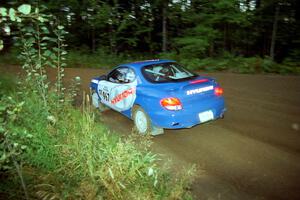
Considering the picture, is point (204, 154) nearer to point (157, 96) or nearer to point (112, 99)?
point (157, 96)

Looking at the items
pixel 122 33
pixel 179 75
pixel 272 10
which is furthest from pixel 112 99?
pixel 122 33

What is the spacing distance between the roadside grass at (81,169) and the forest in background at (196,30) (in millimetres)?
9900

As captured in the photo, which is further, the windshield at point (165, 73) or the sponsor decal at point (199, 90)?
the windshield at point (165, 73)

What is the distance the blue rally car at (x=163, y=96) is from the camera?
18.7 ft

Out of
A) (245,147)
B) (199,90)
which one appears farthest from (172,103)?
(245,147)

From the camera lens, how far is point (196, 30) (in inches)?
645

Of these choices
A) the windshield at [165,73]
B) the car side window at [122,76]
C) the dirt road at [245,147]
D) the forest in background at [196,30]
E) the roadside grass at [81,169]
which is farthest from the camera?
the forest in background at [196,30]

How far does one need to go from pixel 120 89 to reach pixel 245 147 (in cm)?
316

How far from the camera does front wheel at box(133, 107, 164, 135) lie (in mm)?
6152

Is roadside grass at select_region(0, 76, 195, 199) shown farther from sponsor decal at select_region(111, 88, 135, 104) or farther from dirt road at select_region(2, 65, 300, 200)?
sponsor decal at select_region(111, 88, 135, 104)

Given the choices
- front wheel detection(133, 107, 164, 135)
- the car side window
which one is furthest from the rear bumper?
the car side window

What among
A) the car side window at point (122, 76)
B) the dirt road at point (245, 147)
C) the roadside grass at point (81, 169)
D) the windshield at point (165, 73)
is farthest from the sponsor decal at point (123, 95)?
the roadside grass at point (81, 169)

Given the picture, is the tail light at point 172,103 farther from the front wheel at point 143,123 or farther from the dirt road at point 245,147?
the dirt road at point 245,147

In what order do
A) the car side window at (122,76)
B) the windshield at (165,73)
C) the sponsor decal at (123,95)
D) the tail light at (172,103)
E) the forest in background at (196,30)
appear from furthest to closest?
the forest in background at (196,30) < the car side window at (122,76) < the sponsor decal at (123,95) < the windshield at (165,73) < the tail light at (172,103)
